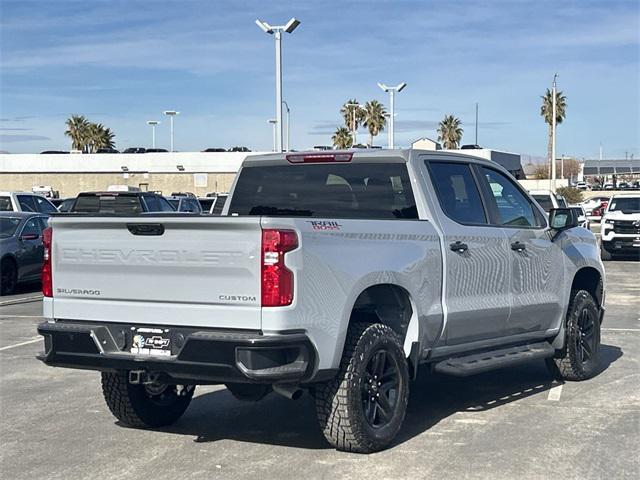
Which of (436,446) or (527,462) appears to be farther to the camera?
(436,446)

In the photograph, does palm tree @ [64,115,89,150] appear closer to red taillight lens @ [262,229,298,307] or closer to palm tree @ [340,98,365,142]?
palm tree @ [340,98,365,142]

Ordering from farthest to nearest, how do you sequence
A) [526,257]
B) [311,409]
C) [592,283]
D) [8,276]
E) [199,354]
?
[8,276], [592,283], [526,257], [311,409], [199,354]

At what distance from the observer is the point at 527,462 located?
238 inches

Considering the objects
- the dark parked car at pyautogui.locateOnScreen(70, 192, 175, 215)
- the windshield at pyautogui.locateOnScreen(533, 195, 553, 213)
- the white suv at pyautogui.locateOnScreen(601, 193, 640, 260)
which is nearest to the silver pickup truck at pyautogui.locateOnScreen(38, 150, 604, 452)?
the dark parked car at pyautogui.locateOnScreen(70, 192, 175, 215)

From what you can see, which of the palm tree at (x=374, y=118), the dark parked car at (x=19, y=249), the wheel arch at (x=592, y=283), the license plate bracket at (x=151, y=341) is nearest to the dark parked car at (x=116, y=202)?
the dark parked car at (x=19, y=249)

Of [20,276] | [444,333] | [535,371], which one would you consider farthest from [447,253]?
[20,276]

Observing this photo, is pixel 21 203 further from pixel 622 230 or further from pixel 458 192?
pixel 458 192

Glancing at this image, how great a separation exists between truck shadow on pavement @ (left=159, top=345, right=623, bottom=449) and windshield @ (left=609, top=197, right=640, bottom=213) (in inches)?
672

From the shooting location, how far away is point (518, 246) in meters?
7.91

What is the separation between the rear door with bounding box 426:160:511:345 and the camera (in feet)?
23.3

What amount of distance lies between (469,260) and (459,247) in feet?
0.66

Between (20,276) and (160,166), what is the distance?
163 ft

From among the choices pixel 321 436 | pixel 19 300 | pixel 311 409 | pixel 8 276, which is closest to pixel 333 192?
pixel 311 409

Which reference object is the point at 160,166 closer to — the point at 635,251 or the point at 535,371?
the point at 635,251
